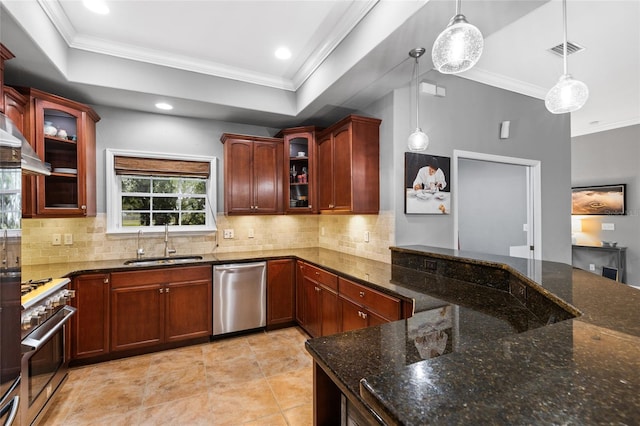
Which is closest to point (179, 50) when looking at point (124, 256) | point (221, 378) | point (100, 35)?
point (100, 35)

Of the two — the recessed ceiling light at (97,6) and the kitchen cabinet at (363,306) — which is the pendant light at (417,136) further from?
the recessed ceiling light at (97,6)

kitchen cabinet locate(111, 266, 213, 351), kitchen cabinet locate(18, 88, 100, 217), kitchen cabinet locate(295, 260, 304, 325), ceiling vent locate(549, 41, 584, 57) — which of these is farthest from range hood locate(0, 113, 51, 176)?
ceiling vent locate(549, 41, 584, 57)

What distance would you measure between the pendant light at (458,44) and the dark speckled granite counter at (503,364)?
116 cm

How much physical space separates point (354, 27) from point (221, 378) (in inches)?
125

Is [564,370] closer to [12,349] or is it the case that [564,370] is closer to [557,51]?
[12,349]

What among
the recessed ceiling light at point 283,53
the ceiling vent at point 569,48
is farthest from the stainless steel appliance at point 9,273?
the ceiling vent at point 569,48

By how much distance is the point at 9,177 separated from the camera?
1332mm

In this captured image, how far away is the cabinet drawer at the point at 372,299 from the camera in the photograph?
2.02m

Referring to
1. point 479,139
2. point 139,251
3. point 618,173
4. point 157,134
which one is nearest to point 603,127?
point 618,173

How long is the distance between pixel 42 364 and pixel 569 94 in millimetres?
3668

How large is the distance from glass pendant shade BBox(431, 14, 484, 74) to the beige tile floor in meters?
2.36

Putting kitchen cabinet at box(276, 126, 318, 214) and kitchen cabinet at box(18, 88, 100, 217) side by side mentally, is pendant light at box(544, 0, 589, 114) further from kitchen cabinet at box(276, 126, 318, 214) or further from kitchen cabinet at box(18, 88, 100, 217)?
kitchen cabinet at box(18, 88, 100, 217)

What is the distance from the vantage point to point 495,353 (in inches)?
30.6

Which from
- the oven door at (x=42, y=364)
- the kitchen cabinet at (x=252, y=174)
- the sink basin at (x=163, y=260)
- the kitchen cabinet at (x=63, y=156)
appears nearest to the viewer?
the oven door at (x=42, y=364)
